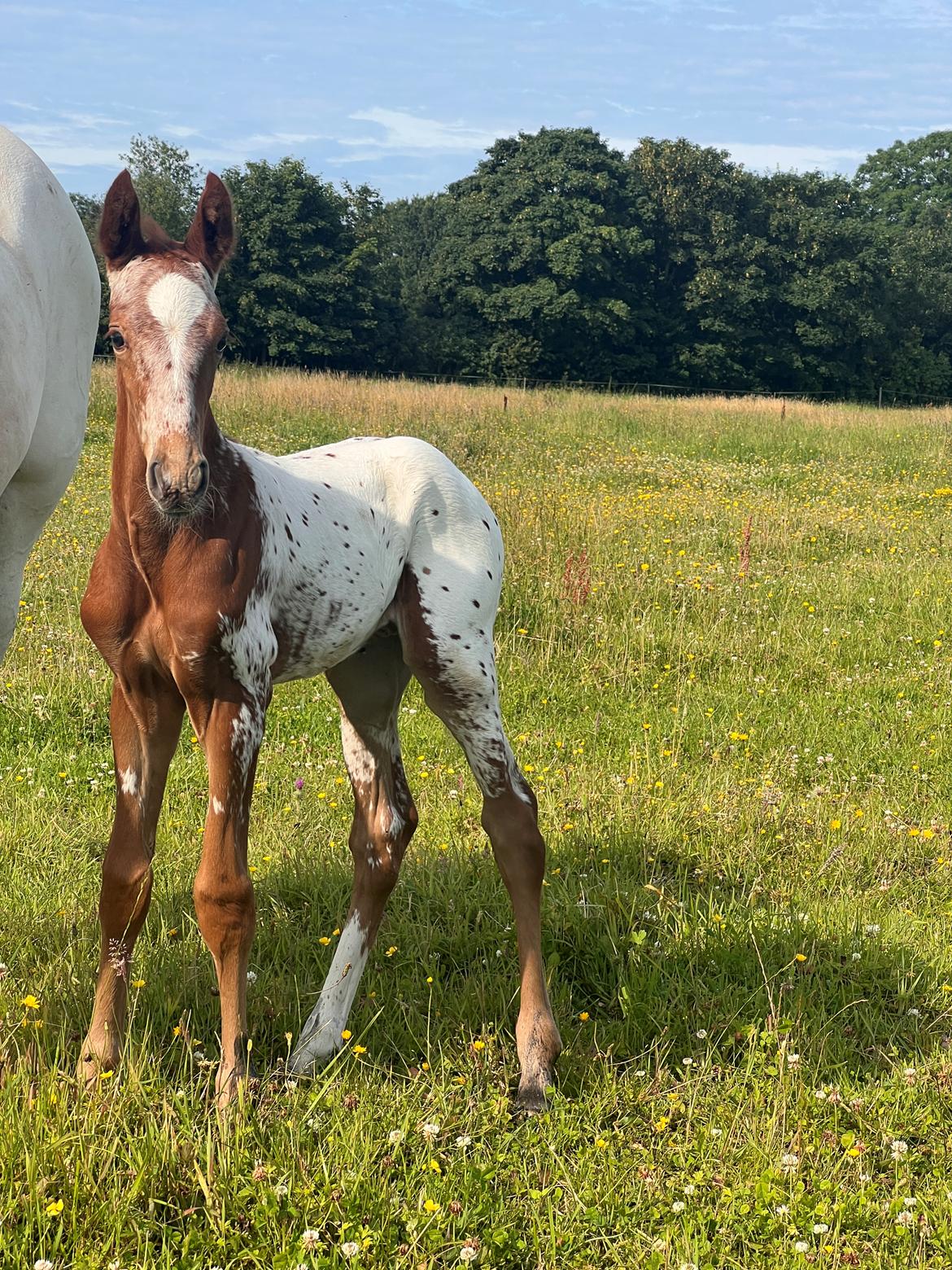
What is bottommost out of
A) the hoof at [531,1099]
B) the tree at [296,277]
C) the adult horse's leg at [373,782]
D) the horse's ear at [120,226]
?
the hoof at [531,1099]

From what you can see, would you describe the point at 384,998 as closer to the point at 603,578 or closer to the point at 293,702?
the point at 293,702

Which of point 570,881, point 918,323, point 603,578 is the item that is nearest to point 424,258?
point 918,323

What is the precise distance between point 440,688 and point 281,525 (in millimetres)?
747

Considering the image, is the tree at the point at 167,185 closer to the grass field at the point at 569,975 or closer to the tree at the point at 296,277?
the tree at the point at 296,277

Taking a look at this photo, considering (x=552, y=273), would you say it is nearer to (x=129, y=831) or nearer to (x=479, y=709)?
(x=479, y=709)

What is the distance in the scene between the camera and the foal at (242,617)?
2527mm

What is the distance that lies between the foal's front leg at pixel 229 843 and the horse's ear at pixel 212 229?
3.83ft

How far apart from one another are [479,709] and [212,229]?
1606mm

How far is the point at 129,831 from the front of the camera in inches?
110

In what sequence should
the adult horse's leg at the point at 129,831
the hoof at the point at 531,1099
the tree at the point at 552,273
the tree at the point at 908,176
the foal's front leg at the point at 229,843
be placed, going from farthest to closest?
1. the tree at the point at 908,176
2. the tree at the point at 552,273
3. the hoof at the point at 531,1099
4. the adult horse's leg at the point at 129,831
5. the foal's front leg at the point at 229,843

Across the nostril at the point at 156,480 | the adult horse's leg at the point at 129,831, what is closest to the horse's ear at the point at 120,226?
the nostril at the point at 156,480

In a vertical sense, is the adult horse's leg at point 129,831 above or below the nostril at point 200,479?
below

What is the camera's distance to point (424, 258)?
55.1 m

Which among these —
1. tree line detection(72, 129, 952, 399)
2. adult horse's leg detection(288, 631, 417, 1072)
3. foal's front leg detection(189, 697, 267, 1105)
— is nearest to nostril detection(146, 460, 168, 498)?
foal's front leg detection(189, 697, 267, 1105)
